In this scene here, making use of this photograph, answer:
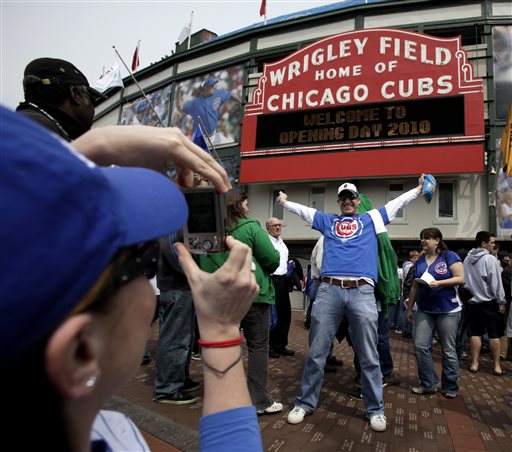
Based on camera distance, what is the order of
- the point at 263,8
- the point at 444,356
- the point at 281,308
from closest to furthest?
the point at 444,356 < the point at 281,308 < the point at 263,8

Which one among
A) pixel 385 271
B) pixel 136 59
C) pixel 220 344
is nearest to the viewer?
pixel 220 344

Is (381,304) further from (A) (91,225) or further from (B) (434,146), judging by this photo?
(B) (434,146)

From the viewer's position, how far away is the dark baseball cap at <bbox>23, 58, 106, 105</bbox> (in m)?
1.61

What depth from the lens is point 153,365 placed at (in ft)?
16.2

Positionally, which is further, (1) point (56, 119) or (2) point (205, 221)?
(1) point (56, 119)

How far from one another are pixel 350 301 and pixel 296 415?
108 centimetres

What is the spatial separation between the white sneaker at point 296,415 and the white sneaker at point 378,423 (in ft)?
1.87

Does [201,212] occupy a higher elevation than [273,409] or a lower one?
higher

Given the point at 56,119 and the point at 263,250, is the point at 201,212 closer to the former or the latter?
the point at 56,119

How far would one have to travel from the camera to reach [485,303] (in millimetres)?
5824

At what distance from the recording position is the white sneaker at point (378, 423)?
3.18m

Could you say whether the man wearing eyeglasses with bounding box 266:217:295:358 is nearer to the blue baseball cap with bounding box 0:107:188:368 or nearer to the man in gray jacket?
the man in gray jacket

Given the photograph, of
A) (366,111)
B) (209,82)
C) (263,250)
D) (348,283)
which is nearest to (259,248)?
(263,250)

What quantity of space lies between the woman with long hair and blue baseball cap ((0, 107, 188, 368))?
4.54 meters
